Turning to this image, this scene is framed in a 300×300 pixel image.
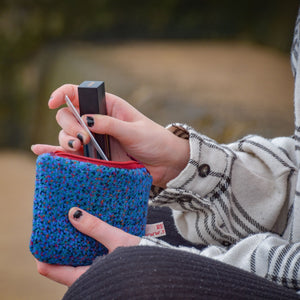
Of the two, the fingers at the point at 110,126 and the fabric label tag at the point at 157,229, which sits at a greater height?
the fingers at the point at 110,126

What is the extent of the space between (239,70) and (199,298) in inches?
73.3

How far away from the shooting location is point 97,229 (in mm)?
481

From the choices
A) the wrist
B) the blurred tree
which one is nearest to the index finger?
the wrist

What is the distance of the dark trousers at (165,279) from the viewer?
1.24ft

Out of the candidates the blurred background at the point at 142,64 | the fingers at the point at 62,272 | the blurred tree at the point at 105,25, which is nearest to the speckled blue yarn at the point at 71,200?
the fingers at the point at 62,272

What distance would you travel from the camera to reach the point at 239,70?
2139 millimetres

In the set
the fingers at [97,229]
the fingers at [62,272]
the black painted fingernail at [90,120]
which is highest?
the black painted fingernail at [90,120]

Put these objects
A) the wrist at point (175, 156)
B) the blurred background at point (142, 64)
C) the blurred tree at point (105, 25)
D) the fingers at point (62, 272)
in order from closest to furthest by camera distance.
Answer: the fingers at point (62, 272)
the wrist at point (175, 156)
the blurred background at point (142, 64)
the blurred tree at point (105, 25)

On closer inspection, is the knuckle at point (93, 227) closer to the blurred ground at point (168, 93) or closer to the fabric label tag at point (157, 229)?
the fabric label tag at point (157, 229)

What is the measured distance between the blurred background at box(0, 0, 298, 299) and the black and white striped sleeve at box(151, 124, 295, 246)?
0.85 metres

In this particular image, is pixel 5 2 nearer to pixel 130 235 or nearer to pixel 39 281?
pixel 39 281

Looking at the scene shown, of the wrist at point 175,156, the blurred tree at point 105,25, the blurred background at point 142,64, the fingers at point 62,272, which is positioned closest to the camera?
the fingers at point 62,272

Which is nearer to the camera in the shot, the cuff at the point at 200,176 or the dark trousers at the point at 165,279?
the dark trousers at the point at 165,279

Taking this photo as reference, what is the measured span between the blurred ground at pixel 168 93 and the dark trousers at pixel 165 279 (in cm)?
93
